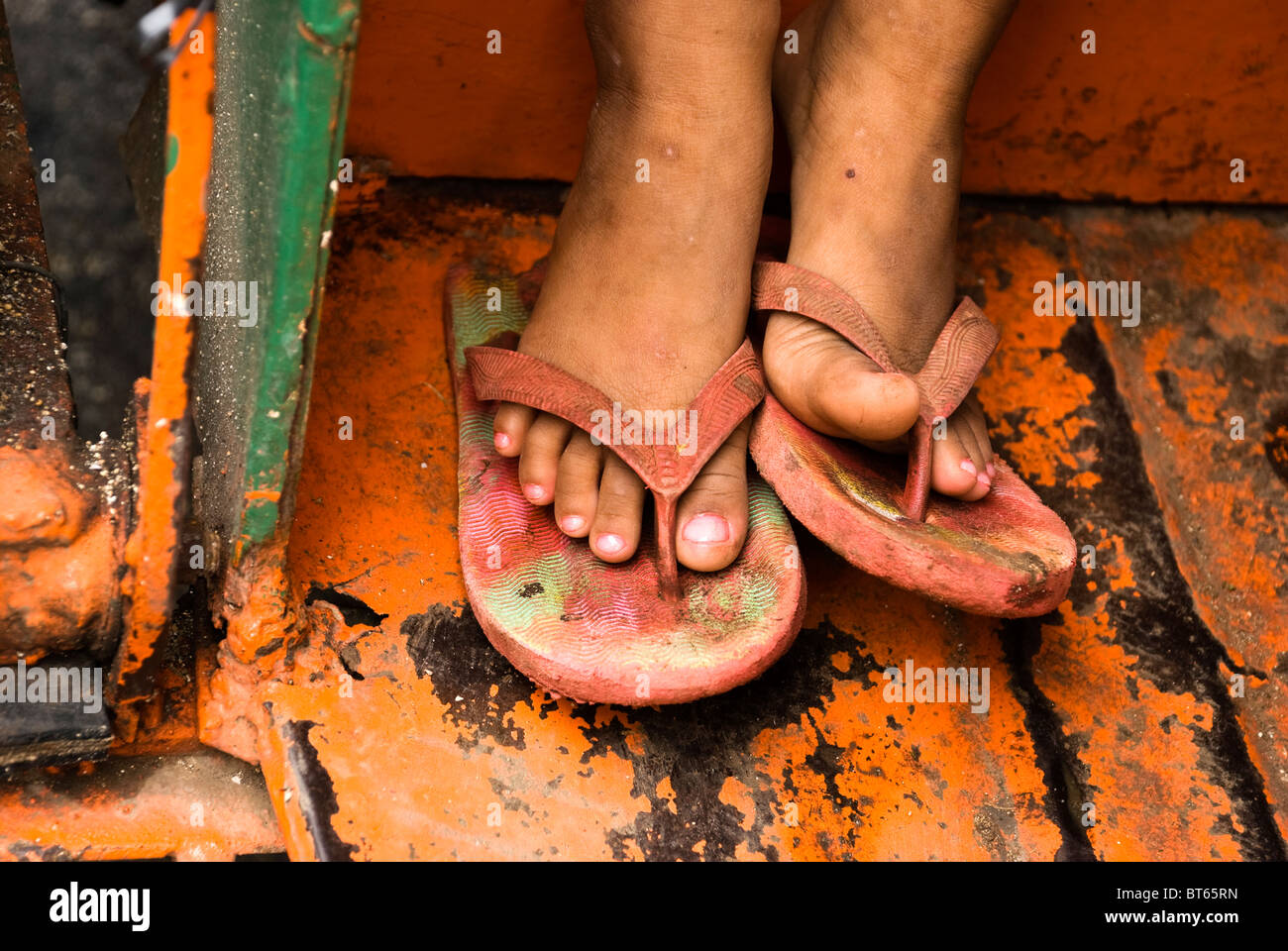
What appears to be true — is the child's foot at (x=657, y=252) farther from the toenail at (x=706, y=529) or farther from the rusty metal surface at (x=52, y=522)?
the rusty metal surface at (x=52, y=522)

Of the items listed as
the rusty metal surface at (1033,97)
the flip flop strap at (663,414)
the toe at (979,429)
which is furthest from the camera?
the rusty metal surface at (1033,97)

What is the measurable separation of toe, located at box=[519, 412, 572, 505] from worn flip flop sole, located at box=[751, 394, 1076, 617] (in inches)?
6.9

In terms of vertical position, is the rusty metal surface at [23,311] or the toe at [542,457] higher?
the rusty metal surface at [23,311]

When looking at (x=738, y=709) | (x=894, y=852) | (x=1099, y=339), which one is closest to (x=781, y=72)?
(x=1099, y=339)

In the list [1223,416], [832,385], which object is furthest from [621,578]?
[1223,416]

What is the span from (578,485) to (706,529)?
124 millimetres

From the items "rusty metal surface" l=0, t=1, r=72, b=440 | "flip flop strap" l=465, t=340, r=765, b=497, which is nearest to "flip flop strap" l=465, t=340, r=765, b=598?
"flip flop strap" l=465, t=340, r=765, b=497

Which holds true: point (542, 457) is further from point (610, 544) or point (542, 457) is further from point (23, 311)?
point (23, 311)

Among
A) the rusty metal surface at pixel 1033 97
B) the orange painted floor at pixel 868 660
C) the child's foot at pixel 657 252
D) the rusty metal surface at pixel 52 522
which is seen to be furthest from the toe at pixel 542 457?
the rusty metal surface at pixel 1033 97

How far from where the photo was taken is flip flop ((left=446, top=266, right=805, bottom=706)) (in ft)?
2.81

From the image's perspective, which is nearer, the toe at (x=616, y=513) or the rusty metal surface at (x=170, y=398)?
the rusty metal surface at (x=170, y=398)

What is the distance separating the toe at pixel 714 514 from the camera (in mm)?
932

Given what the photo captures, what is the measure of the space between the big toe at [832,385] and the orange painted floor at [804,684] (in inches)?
7.5

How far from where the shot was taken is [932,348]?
1024mm
